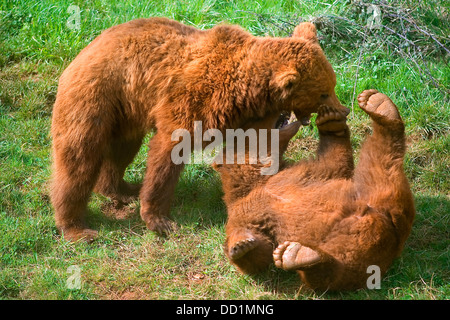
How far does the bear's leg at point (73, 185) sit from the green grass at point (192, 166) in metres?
0.15

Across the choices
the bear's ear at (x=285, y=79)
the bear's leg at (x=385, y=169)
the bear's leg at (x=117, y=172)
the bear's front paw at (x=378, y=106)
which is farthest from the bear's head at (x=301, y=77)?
the bear's leg at (x=117, y=172)

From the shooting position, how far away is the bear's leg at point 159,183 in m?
5.62

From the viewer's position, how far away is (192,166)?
270 inches

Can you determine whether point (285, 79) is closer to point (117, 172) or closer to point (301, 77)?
point (301, 77)

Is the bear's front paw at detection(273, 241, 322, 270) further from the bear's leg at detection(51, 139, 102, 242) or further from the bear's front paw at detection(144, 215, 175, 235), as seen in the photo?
the bear's leg at detection(51, 139, 102, 242)

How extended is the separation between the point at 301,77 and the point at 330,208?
131 cm

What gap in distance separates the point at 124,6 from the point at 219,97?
147 inches

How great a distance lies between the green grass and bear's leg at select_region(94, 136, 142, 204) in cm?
26

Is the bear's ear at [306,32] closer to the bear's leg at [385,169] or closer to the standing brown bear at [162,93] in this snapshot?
the standing brown bear at [162,93]

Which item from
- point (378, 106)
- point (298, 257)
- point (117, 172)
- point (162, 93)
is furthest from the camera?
point (117, 172)

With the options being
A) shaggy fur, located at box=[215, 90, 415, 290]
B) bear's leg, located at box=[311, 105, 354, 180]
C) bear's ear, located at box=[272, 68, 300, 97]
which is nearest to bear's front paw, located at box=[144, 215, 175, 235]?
shaggy fur, located at box=[215, 90, 415, 290]

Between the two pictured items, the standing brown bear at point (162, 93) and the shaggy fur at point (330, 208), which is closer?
the shaggy fur at point (330, 208)

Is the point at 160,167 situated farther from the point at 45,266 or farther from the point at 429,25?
the point at 429,25

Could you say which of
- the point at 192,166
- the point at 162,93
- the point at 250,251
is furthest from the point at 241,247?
the point at 192,166
